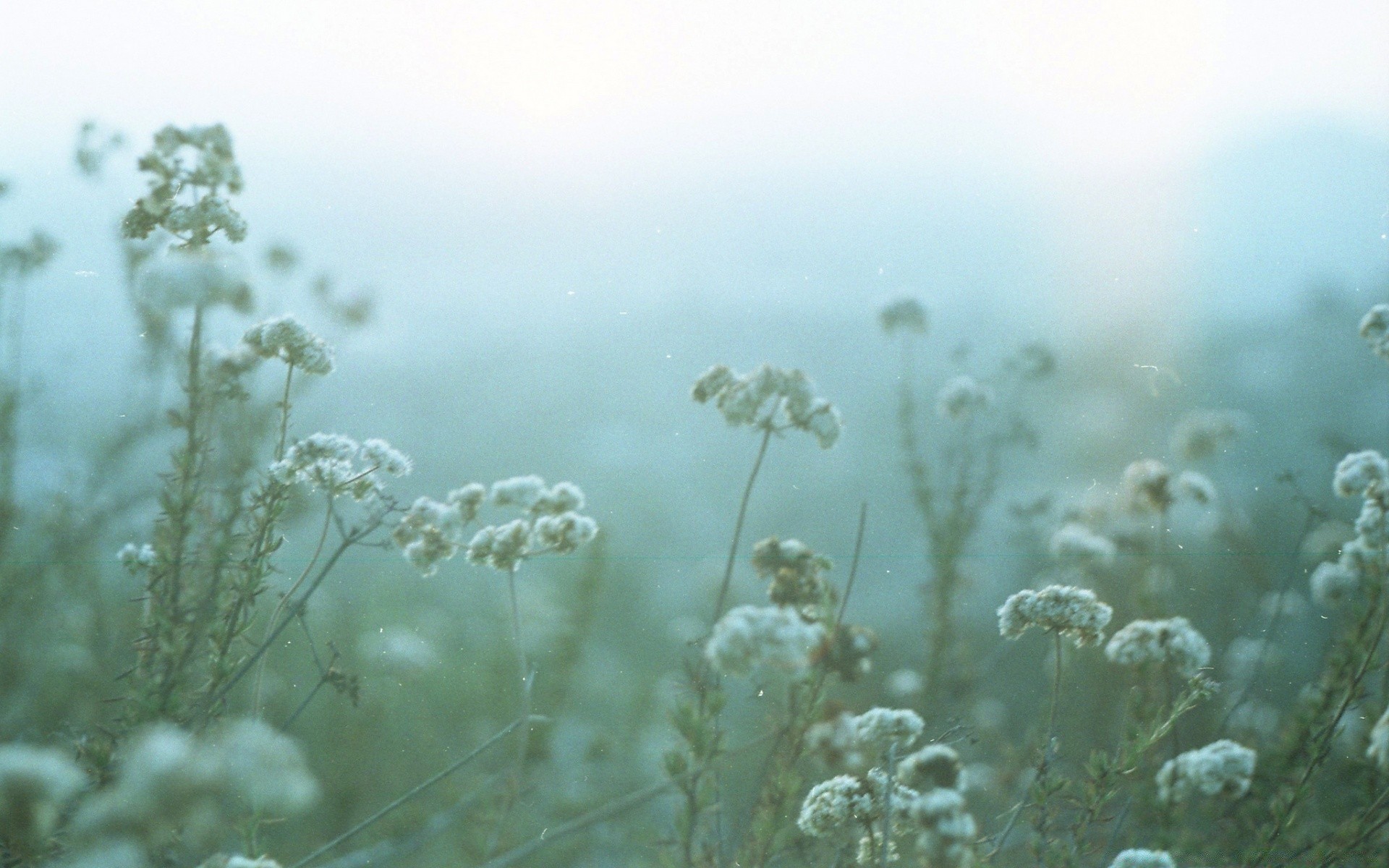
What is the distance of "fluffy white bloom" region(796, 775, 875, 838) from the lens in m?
2.22

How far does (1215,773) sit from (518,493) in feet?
6.47

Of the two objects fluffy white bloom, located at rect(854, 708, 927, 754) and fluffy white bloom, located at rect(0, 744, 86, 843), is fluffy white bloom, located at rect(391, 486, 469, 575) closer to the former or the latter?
fluffy white bloom, located at rect(854, 708, 927, 754)

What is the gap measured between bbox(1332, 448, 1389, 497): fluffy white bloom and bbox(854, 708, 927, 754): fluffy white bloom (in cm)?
189

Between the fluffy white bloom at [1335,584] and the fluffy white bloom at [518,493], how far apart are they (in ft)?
10.3

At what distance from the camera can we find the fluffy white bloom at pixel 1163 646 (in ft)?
8.86

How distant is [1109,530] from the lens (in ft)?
17.1

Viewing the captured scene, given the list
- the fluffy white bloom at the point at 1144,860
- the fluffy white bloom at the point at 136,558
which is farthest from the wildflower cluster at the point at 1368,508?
the fluffy white bloom at the point at 136,558

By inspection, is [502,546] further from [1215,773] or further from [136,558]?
[1215,773]

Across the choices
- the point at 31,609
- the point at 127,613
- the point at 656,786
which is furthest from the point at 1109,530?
the point at 31,609

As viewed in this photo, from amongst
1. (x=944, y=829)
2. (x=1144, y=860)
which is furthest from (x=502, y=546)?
(x=1144, y=860)

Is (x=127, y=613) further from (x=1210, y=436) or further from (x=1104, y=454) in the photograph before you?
(x=1104, y=454)

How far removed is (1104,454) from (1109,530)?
2.58 metres

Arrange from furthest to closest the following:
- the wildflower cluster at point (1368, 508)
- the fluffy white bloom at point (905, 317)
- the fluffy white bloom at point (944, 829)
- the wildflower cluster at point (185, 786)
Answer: the fluffy white bloom at point (905, 317) → the wildflower cluster at point (1368, 508) → the fluffy white bloom at point (944, 829) → the wildflower cluster at point (185, 786)

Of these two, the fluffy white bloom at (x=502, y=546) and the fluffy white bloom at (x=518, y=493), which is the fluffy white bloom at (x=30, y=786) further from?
the fluffy white bloom at (x=518, y=493)
